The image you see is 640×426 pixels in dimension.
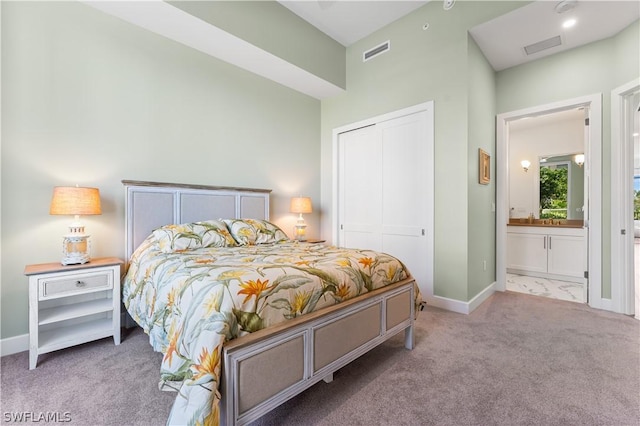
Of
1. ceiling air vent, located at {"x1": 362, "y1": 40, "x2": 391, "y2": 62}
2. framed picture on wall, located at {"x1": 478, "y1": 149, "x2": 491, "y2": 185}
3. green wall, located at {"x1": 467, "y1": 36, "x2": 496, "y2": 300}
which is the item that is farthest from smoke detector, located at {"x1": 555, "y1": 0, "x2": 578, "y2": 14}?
ceiling air vent, located at {"x1": 362, "y1": 40, "x2": 391, "y2": 62}

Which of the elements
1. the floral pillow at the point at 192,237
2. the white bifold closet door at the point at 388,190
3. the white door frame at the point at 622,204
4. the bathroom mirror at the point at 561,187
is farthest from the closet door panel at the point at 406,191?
the bathroom mirror at the point at 561,187

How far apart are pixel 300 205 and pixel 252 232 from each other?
1.14 m

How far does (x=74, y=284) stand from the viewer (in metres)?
2.16

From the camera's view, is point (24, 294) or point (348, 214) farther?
point (348, 214)

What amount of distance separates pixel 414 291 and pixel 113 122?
3178 mm

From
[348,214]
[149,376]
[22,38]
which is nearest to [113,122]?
[22,38]

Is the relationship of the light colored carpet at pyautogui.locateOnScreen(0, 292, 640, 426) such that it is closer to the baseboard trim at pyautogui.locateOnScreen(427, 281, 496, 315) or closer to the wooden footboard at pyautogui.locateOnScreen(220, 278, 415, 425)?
the wooden footboard at pyautogui.locateOnScreen(220, 278, 415, 425)

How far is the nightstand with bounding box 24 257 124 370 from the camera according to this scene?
6.57 feet

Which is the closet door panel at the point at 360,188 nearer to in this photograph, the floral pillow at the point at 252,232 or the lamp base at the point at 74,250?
the floral pillow at the point at 252,232

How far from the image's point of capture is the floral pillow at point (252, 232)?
2.91 meters

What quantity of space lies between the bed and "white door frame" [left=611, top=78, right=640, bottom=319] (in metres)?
2.49

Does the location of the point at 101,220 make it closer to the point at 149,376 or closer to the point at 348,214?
the point at 149,376

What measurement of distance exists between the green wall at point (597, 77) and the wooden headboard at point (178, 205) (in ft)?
12.4

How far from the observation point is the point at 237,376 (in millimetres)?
1207
